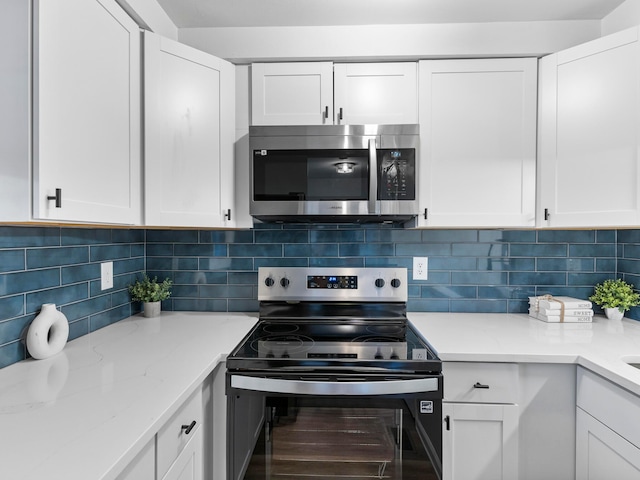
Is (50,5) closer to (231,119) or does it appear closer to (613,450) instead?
(231,119)

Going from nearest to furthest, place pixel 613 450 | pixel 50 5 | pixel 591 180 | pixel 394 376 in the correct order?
pixel 50 5 < pixel 613 450 < pixel 394 376 < pixel 591 180

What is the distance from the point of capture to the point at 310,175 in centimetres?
169

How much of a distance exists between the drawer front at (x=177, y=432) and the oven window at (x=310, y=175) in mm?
882

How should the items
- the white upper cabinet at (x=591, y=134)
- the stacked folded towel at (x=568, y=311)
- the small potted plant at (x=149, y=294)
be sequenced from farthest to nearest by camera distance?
the small potted plant at (x=149, y=294) → the stacked folded towel at (x=568, y=311) → the white upper cabinet at (x=591, y=134)

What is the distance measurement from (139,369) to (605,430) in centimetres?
156

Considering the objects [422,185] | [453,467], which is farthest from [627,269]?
[453,467]

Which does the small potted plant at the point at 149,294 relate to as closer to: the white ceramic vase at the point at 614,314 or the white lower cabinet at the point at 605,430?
the white lower cabinet at the point at 605,430

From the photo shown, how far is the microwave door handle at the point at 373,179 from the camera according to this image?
165cm

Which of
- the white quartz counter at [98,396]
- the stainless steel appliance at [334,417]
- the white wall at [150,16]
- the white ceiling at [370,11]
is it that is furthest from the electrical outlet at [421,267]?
the white wall at [150,16]

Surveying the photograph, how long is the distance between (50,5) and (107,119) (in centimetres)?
35

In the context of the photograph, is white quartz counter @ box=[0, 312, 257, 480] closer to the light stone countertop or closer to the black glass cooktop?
the light stone countertop

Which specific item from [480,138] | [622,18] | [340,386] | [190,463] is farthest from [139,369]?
[622,18]

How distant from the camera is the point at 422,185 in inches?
68.2

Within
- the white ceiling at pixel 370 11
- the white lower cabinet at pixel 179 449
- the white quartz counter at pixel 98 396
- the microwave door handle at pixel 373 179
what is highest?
the white ceiling at pixel 370 11
